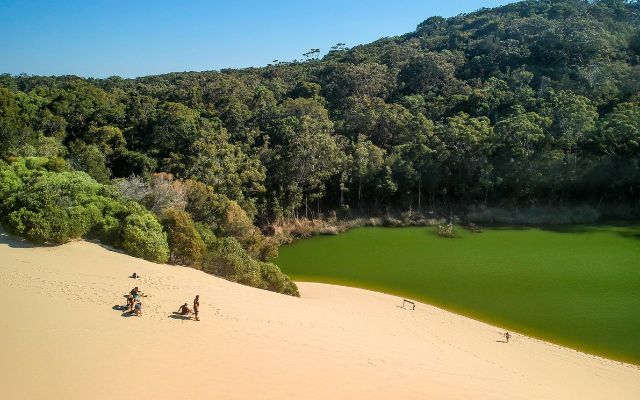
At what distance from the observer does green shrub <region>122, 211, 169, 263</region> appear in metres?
18.0

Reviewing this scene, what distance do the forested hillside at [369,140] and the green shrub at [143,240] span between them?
7.58 m

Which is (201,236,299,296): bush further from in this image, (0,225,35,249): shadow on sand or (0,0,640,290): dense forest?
(0,225,35,249): shadow on sand

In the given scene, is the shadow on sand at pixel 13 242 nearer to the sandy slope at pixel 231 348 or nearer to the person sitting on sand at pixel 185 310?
the sandy slope at pixel 231 348

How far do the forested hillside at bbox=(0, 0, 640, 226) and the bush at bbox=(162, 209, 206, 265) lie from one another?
654cm

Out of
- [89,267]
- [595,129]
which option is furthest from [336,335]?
[595,129]

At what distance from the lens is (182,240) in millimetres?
19125

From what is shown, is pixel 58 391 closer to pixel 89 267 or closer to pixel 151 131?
pixel 89 267

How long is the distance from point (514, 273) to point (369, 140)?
17063mm

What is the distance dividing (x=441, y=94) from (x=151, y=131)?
2680cm

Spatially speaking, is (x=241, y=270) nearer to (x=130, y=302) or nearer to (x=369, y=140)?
(x=130, y=302)

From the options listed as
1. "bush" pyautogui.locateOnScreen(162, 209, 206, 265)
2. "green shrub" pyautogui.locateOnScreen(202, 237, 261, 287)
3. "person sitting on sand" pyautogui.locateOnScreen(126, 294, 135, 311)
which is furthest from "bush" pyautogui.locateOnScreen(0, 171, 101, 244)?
"person sitting on sand" pyautogui.locateOnScreen(126, 294, 135, 311)

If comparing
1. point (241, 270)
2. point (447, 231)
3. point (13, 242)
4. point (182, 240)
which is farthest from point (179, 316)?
point (447, 231)

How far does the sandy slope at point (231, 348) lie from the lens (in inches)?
395

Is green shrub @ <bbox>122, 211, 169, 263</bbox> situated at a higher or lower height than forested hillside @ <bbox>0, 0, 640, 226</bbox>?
lower
